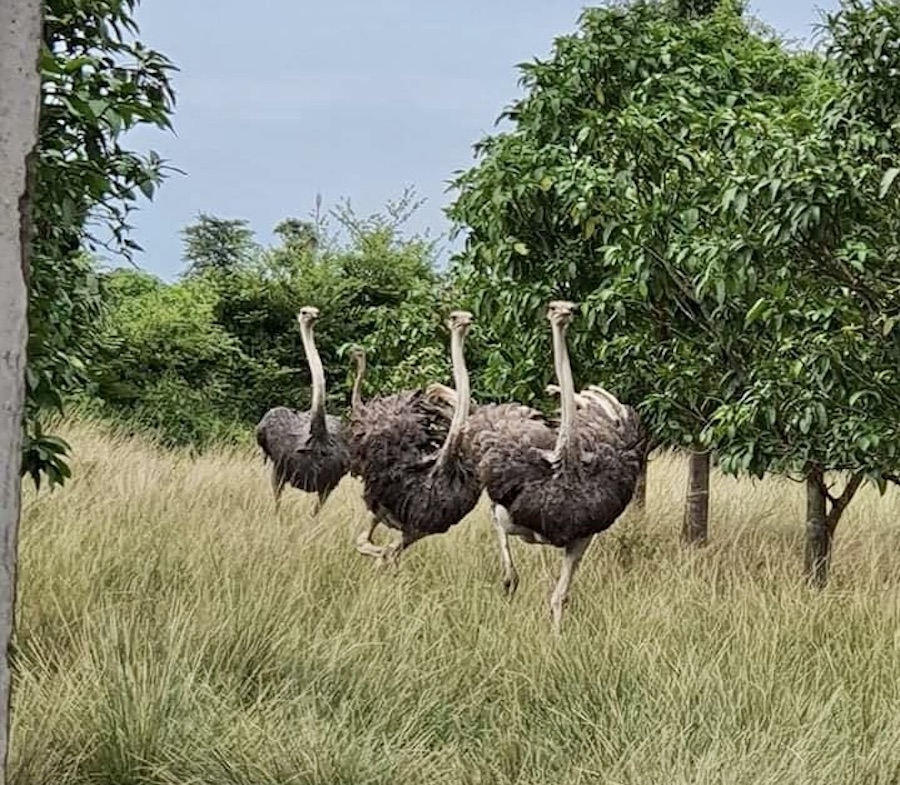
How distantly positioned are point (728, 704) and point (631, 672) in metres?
0.43

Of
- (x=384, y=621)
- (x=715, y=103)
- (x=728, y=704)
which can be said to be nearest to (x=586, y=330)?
(x=715, y=103)

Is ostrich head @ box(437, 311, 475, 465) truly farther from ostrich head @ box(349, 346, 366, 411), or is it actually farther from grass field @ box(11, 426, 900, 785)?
ostrich head @ box(349, 346, 366, 411)

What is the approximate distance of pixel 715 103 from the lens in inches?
252

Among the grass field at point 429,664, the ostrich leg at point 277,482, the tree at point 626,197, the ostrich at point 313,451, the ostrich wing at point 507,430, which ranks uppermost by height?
the tree at point 626,197

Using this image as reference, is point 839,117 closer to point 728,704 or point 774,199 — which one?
point 774,199

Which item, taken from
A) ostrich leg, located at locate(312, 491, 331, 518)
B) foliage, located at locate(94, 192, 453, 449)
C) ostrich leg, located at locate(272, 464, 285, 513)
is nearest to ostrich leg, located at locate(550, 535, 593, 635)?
ostrich leg, located at locate(312, 491, 331, 518)

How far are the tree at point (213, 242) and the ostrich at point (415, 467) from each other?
10729 mm

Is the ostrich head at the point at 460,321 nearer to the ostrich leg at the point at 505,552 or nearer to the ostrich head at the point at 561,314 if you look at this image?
the ostrich head at the point at 561,314

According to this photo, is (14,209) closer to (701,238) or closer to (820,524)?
(701,238)

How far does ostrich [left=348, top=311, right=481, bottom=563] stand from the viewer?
6215 mm

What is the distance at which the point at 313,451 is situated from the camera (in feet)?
26.8

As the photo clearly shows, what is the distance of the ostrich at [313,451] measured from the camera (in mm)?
8084

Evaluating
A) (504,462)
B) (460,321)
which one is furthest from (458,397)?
(504,462)

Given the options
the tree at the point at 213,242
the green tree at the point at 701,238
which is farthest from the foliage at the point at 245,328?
the green tree at the point at 701,238
